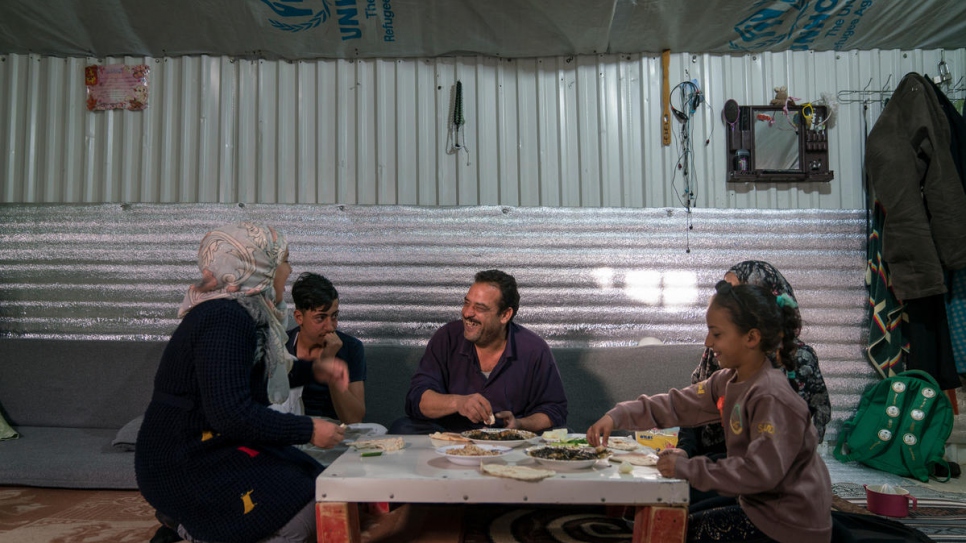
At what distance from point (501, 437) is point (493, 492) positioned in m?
0.65

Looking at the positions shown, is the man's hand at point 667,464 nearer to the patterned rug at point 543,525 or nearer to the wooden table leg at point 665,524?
the wooden table leg at point 665,524

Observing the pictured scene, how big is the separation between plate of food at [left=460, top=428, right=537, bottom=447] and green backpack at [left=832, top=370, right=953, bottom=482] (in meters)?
3.02

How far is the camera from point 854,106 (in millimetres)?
5359

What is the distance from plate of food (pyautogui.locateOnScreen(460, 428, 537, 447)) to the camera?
2.82 meters

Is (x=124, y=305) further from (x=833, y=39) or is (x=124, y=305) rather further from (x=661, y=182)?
(x=833, y=39)

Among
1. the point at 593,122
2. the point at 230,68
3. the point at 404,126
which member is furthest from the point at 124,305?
the point at 593,122

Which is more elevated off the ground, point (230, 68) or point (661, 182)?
point (230, 68)

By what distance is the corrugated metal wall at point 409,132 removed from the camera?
209 inches

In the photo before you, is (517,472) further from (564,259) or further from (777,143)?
(777,143)

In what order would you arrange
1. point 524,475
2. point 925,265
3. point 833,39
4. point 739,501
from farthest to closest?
point 833,39, point 925,265, point 739,501, point 524,475

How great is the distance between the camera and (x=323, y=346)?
13.0ft

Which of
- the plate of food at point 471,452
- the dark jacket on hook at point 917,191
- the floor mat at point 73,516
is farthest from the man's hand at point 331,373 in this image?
the dark jacket on hook at point 917,191

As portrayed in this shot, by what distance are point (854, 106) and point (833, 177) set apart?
0.57 meters

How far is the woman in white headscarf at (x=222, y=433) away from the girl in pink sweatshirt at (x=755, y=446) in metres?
1.16
